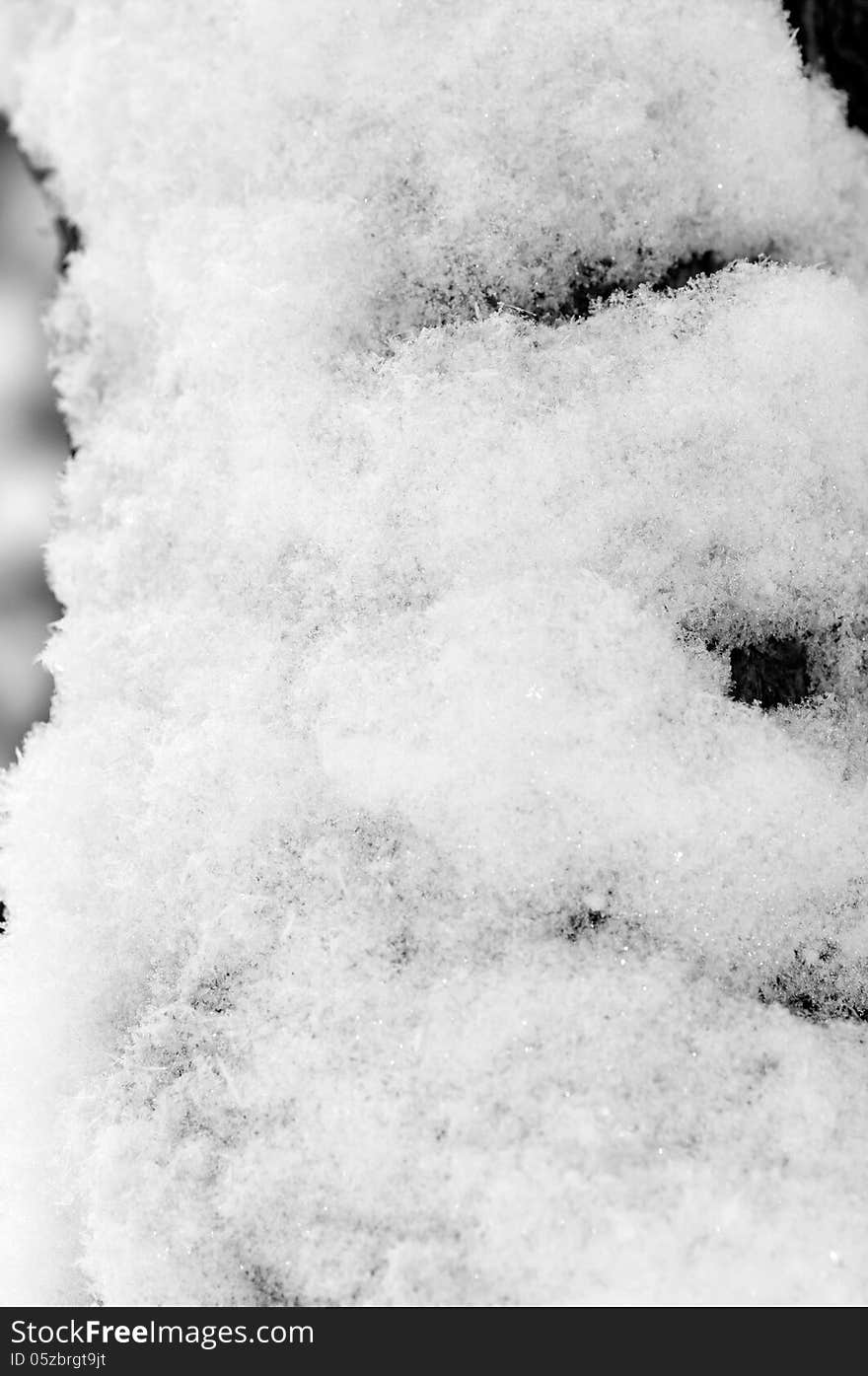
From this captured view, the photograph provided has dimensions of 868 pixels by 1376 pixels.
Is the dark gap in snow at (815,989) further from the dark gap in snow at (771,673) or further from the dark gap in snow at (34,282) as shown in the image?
the dark gap in snow at (34,282)

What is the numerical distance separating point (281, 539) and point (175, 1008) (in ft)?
1.52

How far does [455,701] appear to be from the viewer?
0.96 metres

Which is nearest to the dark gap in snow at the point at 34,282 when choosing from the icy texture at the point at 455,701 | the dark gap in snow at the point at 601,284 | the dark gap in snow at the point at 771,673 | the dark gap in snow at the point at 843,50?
the icy texture at the point at 455,701

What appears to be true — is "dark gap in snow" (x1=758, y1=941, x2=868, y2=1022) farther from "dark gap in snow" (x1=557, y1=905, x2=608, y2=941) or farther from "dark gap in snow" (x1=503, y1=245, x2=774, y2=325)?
"dark gap in snow" (x1=503, y1=245, x2=774, y2=325)

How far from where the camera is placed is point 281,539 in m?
1.08

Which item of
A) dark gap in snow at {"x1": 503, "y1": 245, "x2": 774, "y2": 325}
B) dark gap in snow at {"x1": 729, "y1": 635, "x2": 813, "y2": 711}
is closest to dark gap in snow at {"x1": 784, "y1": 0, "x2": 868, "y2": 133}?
dark gap in snow at {"x1": 503, "y1": 245, "x2": 774, "y2": 325}

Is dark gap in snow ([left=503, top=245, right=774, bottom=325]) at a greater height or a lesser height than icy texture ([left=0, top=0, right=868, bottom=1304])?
greater

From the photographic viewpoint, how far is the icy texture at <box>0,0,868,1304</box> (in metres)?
0.88

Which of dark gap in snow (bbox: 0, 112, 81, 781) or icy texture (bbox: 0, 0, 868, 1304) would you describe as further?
dark gap in snow (bbox: 0, 112, 81, 781)

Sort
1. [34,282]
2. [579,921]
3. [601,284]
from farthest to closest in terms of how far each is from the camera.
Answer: [34,282], [601,284], [579,921]

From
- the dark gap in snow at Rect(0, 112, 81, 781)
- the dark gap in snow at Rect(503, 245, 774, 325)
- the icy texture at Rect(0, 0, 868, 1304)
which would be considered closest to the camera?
the icy texture at Rect(0, 0, 868, 1304)

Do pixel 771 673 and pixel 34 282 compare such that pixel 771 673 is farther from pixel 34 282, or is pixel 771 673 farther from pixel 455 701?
pixel 34 282

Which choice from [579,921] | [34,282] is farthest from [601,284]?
[34,282]

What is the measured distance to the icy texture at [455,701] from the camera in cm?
88
